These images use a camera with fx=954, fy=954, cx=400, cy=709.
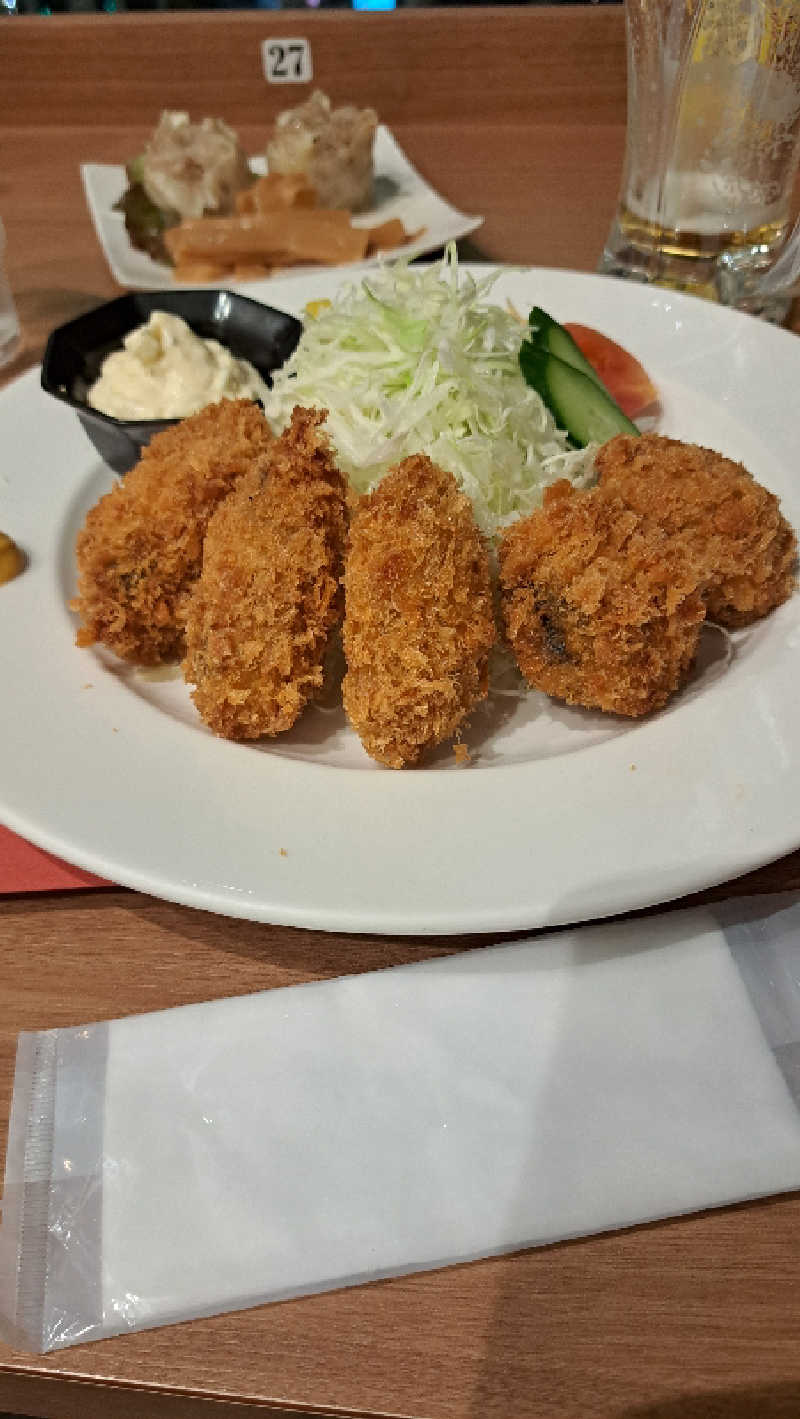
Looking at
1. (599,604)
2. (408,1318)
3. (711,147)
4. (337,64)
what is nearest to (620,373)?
(711,147)

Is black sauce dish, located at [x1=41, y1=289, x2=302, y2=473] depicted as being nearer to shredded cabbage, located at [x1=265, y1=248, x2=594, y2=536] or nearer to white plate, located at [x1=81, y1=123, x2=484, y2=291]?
shredded cabbage, located at [x1=265, y1=248, x2=594, y2=536]

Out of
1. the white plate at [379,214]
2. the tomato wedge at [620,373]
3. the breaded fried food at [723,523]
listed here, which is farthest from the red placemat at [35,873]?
the white plate at [379,214]

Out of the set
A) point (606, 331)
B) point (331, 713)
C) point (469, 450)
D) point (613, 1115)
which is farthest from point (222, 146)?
point (613, 1115)

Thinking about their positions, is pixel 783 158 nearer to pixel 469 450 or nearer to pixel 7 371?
pixel 469 450

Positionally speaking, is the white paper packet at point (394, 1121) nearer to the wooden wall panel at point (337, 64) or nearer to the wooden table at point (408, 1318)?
the wooden table at point (408, 1318)

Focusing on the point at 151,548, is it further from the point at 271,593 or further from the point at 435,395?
the point at 435,395
